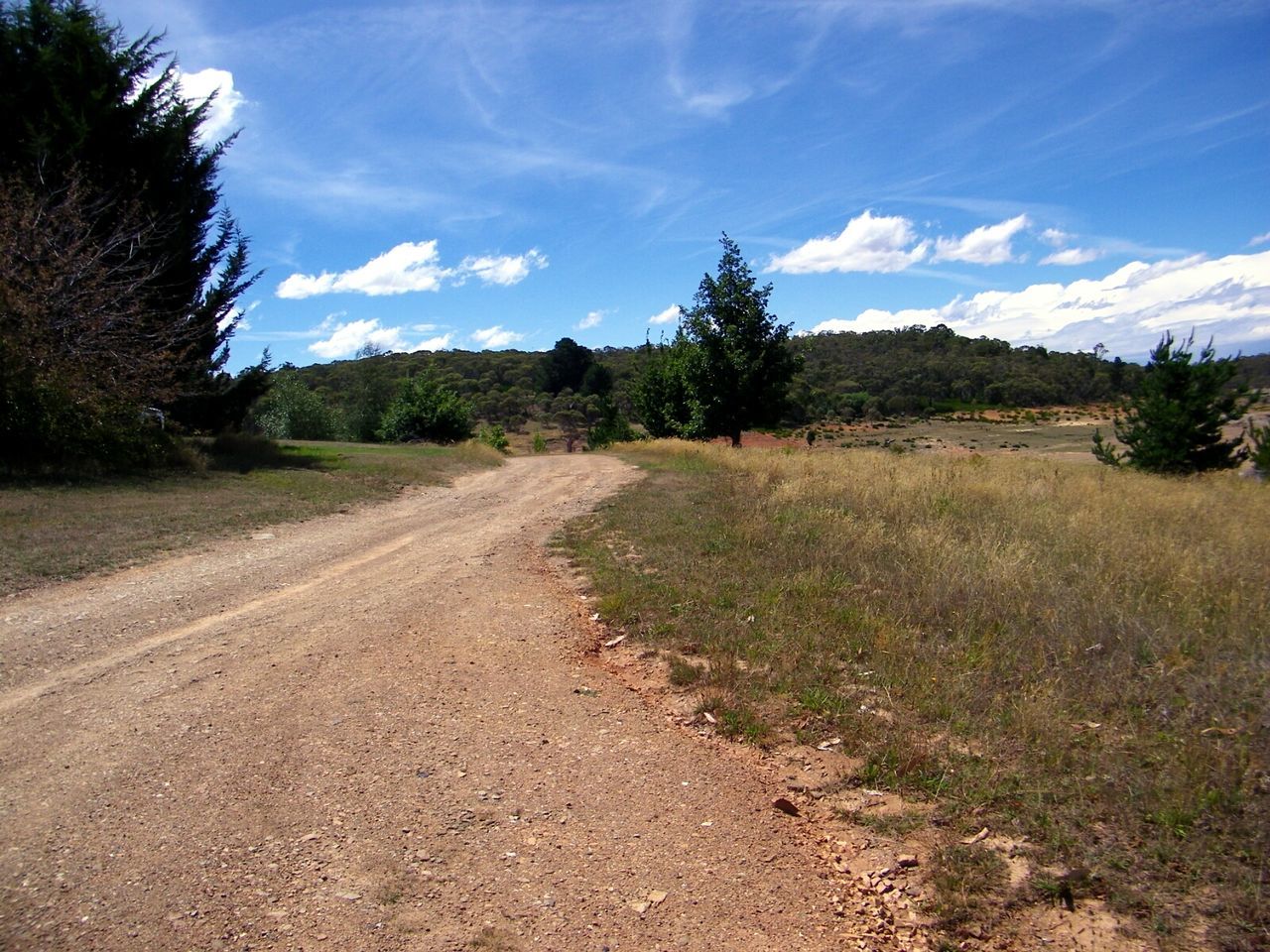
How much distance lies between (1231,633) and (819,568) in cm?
312

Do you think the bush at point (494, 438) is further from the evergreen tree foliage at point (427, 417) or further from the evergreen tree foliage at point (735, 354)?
the evergreen tree foliage at point (735, 354)

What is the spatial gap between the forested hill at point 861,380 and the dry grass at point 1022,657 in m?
A: 34.7

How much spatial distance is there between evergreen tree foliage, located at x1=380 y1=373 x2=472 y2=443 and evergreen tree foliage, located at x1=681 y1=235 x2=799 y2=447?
44.3 ft

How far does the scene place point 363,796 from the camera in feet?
12.5

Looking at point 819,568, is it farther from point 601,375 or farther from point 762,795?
point 601,375

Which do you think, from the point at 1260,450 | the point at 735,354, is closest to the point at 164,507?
the point at 735,354

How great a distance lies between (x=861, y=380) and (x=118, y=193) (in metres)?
75.1

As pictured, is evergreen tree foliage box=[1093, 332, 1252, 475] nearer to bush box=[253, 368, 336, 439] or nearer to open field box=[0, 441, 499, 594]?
open field box=[0, 441, 499, 594]

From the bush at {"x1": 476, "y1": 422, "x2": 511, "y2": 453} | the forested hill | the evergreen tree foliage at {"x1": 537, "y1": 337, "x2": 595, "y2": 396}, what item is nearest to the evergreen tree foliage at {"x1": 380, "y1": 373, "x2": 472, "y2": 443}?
the bush at {"x1": 476, "y1": 422, "x2": 511, "y2": 453}

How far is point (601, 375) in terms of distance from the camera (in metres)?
76.1

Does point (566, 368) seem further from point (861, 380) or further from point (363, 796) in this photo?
Answer: point (363, 796)

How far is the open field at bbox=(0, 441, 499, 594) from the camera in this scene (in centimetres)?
857

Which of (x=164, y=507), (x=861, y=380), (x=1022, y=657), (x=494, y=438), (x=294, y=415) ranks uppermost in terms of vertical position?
(x=861, y=380)

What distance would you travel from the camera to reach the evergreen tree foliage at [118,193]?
16.1 meters
